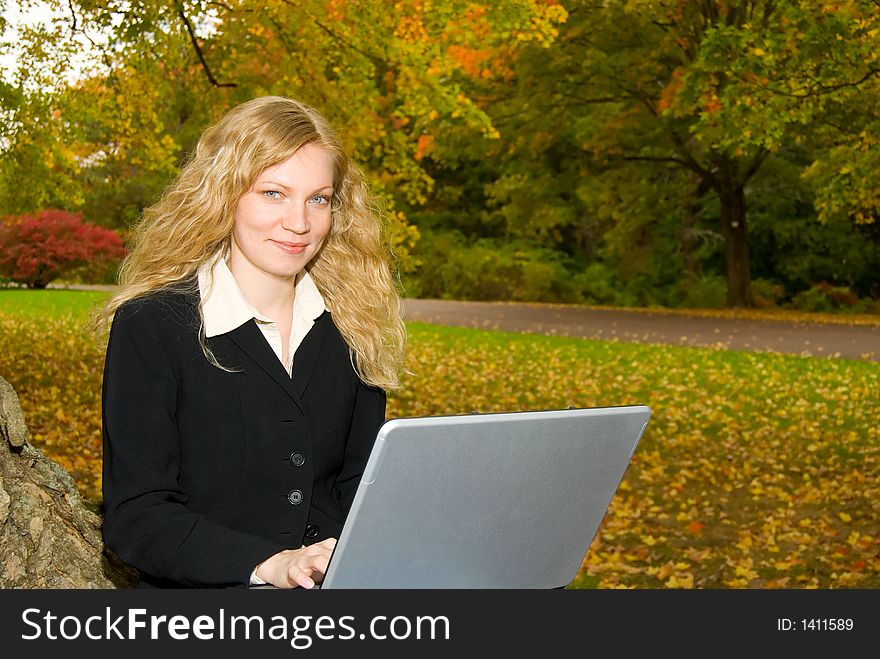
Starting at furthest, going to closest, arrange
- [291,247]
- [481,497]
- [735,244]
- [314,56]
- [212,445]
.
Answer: [735,244] < [314,56] < [291,247] < [212,445] < [481,497]

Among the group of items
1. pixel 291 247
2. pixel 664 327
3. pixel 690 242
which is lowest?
pixel 664 327

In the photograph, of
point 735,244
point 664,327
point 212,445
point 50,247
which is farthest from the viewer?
point 735,244

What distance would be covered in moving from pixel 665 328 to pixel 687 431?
32.7 feet

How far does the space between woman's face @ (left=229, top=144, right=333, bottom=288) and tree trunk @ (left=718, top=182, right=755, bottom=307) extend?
78.6ft

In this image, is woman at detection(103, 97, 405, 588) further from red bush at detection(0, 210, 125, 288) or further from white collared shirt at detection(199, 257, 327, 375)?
red bush at detection(0, 210, 125, 288)

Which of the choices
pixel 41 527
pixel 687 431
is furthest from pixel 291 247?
pixel 687 431

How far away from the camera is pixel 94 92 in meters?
10.5

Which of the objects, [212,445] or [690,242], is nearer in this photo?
[212,445]

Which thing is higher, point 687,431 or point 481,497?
point 481,497

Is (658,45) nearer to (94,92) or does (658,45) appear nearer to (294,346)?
(94,92)

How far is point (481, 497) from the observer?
167cm

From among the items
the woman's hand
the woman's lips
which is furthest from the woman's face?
the woman's hand

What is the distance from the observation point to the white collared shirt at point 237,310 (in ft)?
7.18

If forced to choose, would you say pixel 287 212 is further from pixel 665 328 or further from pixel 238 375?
pixel 665 328
